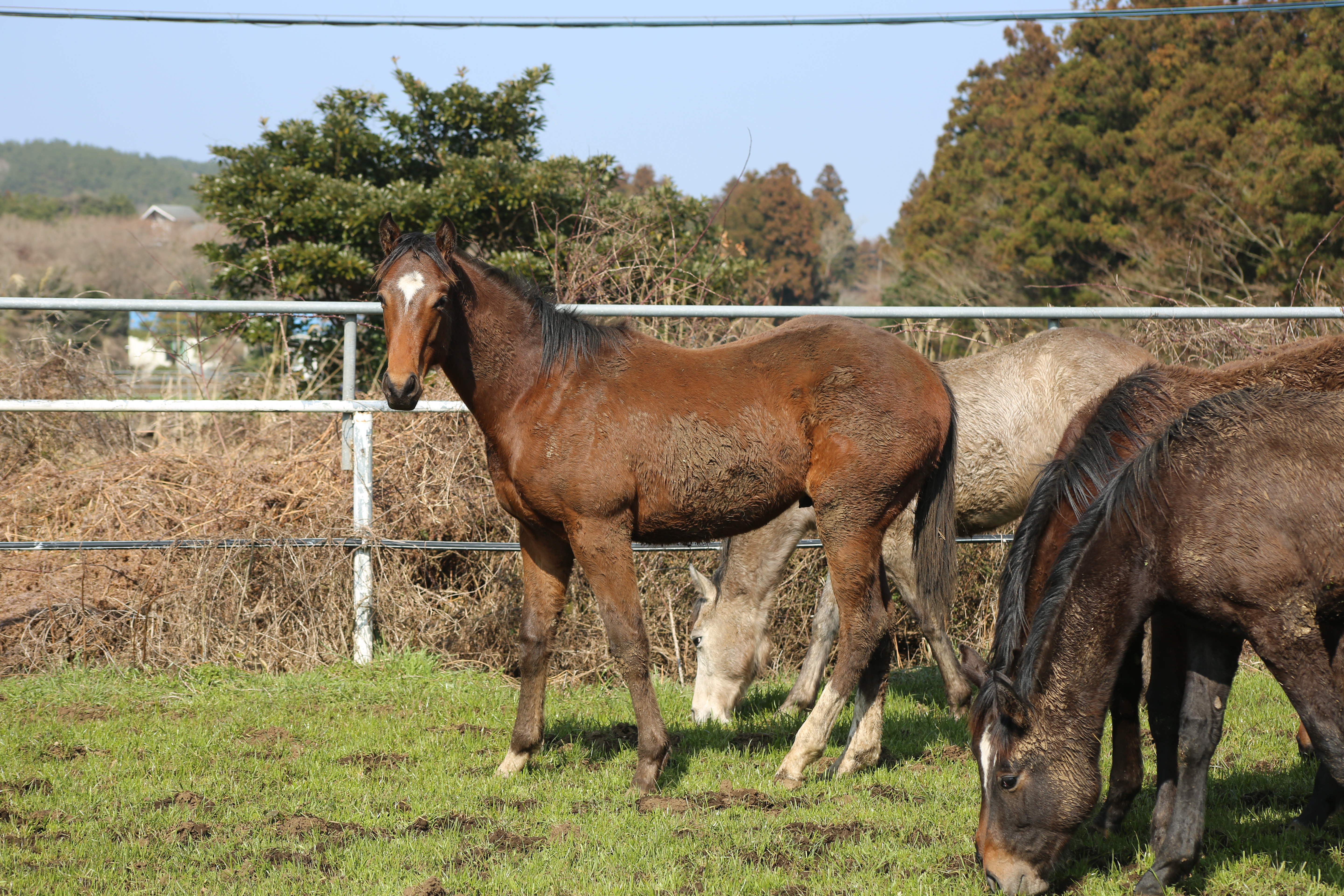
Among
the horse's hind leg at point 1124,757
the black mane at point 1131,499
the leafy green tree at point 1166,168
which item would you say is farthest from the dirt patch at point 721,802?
the leafy green tree at point 1166,168

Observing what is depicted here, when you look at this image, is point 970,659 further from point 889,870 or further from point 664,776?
point 664,776

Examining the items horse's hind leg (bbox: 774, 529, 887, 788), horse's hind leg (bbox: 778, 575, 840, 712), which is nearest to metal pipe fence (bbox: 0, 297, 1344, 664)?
horse's hind leg (bbox: 778, 575, 840, 712)

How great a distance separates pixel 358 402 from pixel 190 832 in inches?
114

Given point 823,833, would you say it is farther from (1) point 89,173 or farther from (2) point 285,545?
(1) point 89,173

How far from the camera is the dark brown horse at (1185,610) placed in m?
3.01

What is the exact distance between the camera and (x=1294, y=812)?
4.07 meters

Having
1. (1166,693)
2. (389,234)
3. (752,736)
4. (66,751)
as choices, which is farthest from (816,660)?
(66,751)

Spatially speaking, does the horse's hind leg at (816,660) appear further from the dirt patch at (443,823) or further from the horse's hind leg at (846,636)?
the dirt patch at (443,823)

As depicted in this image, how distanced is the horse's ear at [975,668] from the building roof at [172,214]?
4906 centimetres

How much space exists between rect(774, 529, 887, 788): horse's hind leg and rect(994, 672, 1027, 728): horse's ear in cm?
128

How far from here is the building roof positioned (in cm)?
6612

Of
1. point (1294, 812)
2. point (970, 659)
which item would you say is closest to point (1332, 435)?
point (970, 659)

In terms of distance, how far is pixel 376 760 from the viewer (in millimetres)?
4633

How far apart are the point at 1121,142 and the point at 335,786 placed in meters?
28.9
